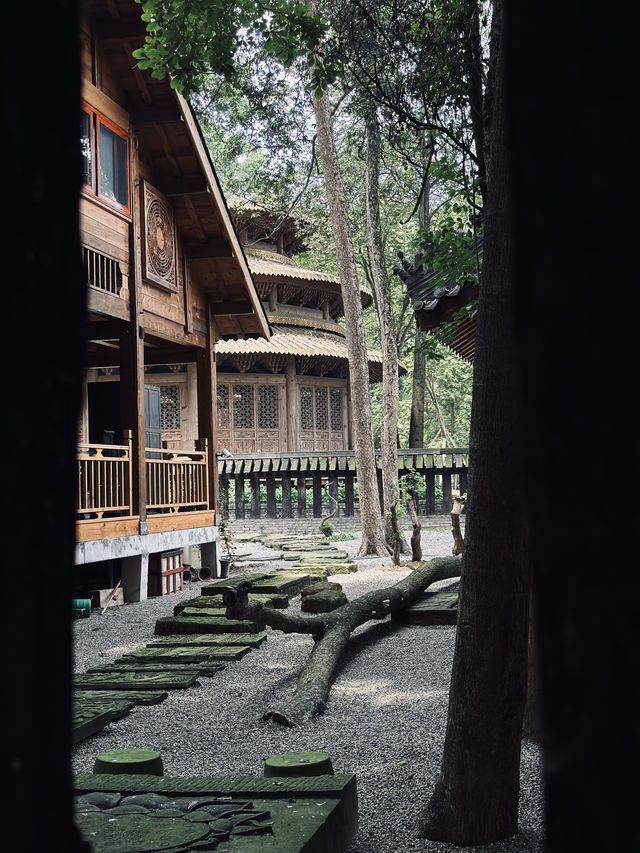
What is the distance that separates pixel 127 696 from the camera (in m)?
6.35

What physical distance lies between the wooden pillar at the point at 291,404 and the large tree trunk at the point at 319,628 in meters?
17.0

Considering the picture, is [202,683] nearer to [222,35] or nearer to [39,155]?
[222,35]

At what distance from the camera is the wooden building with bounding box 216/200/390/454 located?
26.2 metres

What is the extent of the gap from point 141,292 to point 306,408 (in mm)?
15839

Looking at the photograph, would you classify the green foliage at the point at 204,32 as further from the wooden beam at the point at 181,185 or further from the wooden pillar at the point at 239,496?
the wooden pillar at the point at 239,496

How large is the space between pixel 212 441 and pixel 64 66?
13.8 meters

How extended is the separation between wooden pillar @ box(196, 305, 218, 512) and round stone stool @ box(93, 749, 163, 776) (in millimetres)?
10411

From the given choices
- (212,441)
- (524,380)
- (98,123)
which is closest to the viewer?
(524,380)

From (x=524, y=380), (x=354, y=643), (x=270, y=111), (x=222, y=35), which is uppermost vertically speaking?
(x=270, y=111)

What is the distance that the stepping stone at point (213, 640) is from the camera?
8383 millimetres

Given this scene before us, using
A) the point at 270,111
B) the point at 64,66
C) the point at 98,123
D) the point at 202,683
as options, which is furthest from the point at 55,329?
the point at 270,111

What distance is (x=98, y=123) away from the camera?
11242 millimetres

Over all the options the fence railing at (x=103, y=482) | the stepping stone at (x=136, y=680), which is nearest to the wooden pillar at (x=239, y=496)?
the fence railing at (x=103, y=482)

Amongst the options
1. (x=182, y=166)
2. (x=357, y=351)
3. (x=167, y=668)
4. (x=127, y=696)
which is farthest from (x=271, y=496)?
(x=127, y=696)
